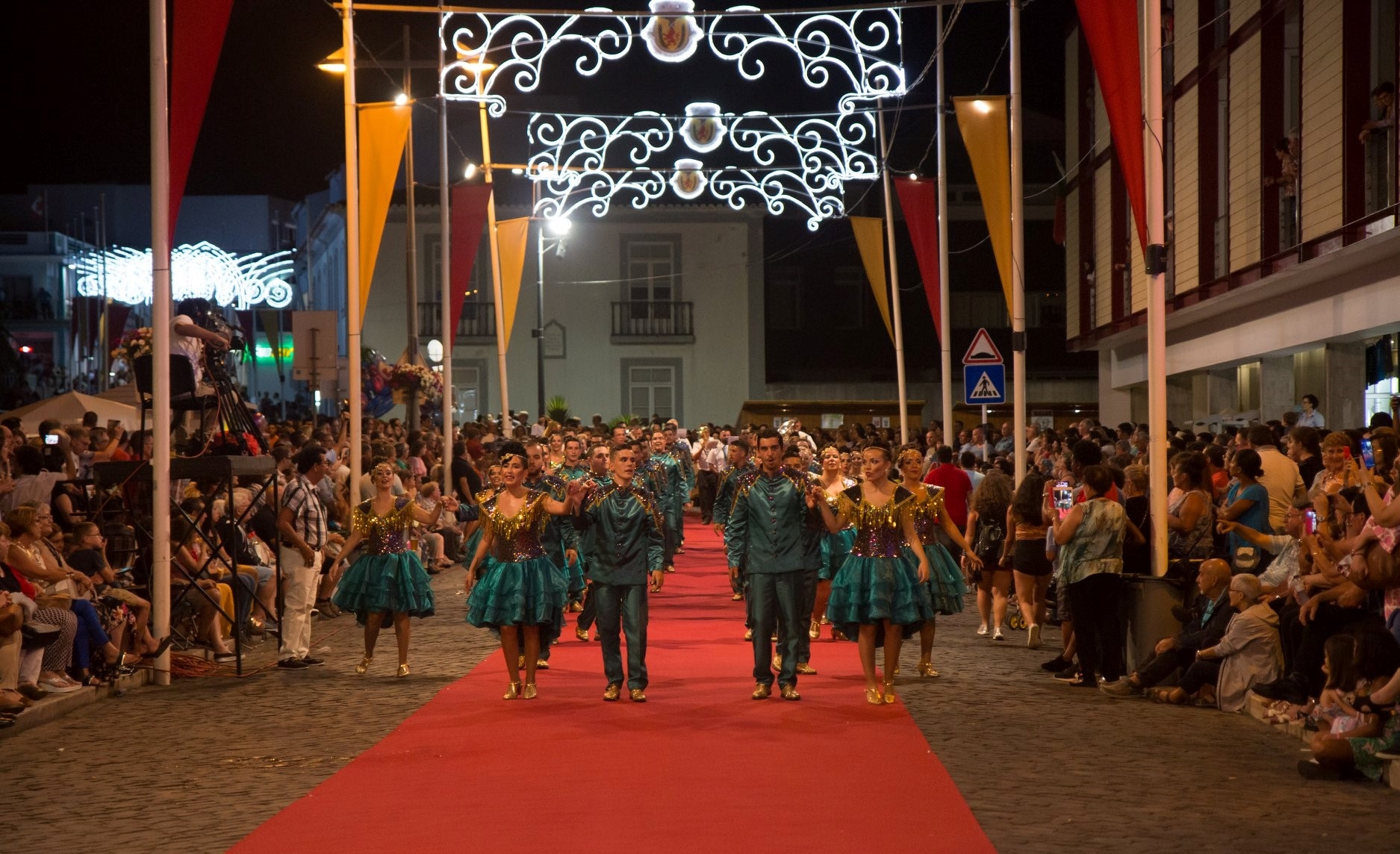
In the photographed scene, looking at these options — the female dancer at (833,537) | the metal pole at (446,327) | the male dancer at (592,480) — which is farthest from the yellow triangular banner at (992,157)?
the metal pole at (446,327)

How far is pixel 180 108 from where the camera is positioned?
12297 millimetres

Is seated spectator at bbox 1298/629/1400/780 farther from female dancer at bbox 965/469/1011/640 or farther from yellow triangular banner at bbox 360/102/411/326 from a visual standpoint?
yellow triangular banner at bbox 360/102/411/326

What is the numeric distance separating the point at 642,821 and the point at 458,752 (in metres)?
2.22

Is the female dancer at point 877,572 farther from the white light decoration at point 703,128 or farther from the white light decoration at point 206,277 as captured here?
the white light decoration at point 206,277

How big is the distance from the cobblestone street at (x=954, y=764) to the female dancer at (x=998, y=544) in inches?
64.3

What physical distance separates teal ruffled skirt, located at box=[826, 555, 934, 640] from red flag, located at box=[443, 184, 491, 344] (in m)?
12.9

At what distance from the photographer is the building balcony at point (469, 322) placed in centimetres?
4478

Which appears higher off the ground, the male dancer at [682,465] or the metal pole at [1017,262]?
the metal pole at [1017,262]

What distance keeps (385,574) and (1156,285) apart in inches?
260

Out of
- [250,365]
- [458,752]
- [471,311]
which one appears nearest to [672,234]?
[471,311]

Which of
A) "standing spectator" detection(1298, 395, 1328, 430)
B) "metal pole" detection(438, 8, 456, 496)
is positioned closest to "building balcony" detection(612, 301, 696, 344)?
"metal pole" detection(438, 8, 456, 496)

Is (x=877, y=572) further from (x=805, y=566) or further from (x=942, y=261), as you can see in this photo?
(x=942, y=261)

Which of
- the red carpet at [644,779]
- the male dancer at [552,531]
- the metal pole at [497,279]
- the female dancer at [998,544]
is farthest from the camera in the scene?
the metal pole at [497,279]

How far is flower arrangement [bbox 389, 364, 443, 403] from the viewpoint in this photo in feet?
87.4
